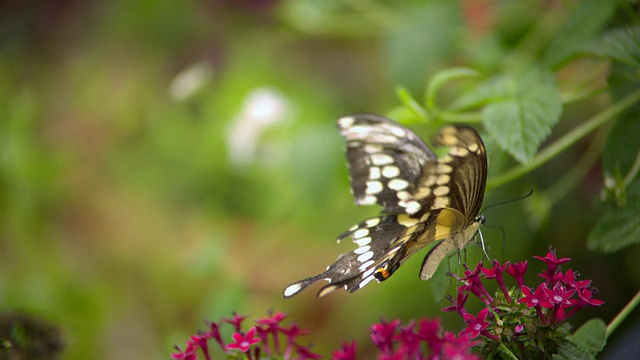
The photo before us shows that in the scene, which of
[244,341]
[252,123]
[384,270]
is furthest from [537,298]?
[252,123]

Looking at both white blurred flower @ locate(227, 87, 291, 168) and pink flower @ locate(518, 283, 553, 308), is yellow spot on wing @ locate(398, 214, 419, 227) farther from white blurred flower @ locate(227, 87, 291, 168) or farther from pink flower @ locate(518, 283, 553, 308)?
white blurred flower @ locate(227, 87, 291, 168)

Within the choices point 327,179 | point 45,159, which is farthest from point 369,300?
point 45,159

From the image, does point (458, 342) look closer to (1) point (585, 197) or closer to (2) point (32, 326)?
(2) point (32, 326)

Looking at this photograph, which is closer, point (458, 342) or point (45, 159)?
point (458, 342)

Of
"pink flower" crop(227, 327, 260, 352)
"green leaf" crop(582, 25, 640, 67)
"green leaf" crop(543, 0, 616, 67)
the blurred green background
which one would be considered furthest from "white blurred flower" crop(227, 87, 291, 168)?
"pink flower" crop(227, 327, 260, 352)

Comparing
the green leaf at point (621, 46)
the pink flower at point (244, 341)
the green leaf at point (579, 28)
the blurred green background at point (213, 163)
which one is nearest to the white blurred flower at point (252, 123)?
the blurred green background at point (213, 163)

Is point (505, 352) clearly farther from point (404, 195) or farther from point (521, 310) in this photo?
point (404, 195)

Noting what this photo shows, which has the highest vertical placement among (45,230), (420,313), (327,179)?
(45,230)
